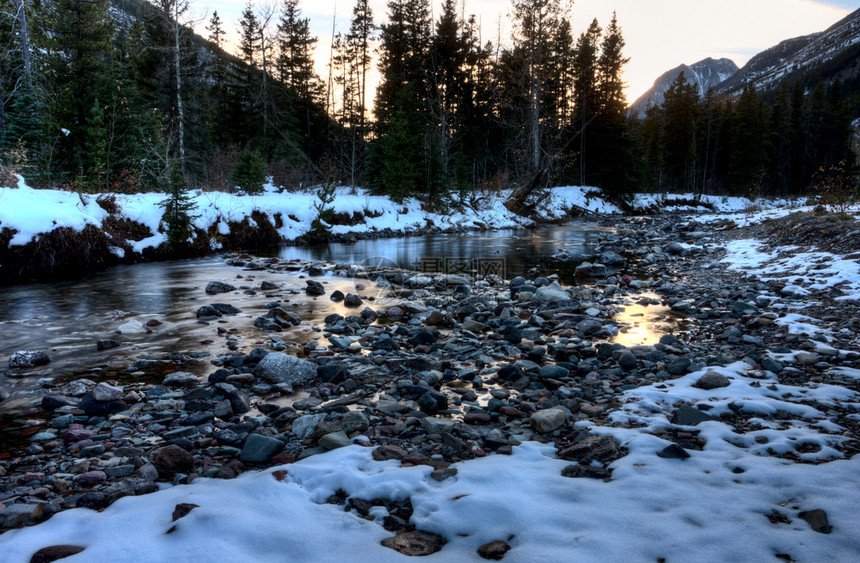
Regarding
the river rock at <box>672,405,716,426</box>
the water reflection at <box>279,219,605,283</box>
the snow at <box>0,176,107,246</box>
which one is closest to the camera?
the river rock at <box>672,405,716,426</box>

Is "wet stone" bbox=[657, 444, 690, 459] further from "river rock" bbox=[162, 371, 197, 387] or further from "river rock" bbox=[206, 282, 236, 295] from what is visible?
"river rock" bbox=[206, 282, 236, 295]

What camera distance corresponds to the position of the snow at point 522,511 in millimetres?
1743

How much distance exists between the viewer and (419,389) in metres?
3.67

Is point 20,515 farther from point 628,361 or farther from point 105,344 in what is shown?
point 628,361

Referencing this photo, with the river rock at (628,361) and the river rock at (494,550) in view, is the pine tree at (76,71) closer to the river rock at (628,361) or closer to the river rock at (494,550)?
the river rock at (628,361)

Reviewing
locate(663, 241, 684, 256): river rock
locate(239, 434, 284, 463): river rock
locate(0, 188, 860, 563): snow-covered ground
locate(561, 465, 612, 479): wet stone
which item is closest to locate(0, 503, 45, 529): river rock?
locate(0, 188, 860, 563): snow-covered ground

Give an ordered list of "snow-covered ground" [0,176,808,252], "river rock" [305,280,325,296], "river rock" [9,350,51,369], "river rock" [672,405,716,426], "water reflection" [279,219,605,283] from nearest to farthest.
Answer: "river rock" [672,405,716,426]
"river rock" [9,350,51,369]
"river rock" [305,280,325,296]
"snow-covered ground" [0,176,808,252]
"water reflection" [279,219,605,283]

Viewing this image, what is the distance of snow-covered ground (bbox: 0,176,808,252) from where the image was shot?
32.4 ft

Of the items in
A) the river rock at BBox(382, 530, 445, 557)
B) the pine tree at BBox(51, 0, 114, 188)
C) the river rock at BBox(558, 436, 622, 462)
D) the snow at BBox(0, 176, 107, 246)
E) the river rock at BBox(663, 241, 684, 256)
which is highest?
the pine tree at BBox(51, 0, 114, 188)

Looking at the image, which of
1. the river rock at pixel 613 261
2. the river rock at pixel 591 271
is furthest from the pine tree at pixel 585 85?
the river rock at pixel 591 271

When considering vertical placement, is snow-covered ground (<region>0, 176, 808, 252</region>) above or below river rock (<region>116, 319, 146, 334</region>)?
above

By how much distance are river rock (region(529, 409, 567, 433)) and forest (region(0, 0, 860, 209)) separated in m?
12.8

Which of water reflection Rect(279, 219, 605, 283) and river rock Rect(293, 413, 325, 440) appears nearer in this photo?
river rock Rect(293, 413, 325, 440)

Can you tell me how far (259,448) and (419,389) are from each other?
1.38 metres
